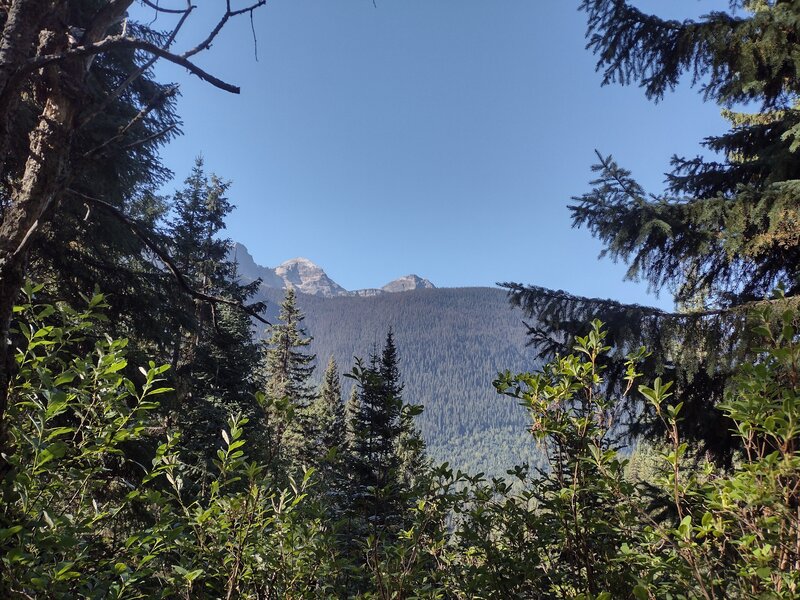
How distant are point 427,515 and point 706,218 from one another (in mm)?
4343

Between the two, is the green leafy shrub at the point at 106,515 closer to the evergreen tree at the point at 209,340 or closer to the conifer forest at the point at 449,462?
the conifer forest at the point at 449,462

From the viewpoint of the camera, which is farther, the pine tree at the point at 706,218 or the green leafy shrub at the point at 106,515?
the pine tree at the point at 706,218

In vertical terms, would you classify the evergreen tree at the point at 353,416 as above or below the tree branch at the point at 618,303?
below

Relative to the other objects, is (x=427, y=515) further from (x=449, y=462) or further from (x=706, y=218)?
(x=706, y=218)

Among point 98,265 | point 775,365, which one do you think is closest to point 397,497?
point 775,365

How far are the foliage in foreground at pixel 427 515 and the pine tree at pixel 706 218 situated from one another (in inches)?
112

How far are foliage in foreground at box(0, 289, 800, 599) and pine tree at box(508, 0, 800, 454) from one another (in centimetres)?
284

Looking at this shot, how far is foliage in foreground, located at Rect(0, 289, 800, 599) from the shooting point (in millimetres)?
1236

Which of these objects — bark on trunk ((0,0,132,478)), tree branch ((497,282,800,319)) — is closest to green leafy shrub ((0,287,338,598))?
bark on trunk ((0,0,132,478))

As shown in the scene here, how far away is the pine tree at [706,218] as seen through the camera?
3.98 meters

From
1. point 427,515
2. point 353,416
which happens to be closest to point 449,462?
point 427,515

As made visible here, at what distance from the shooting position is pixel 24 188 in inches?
72.3

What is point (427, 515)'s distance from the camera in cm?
208

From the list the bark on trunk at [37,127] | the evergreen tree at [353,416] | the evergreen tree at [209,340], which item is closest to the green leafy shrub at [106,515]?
the bark on trunk at [37,127]
